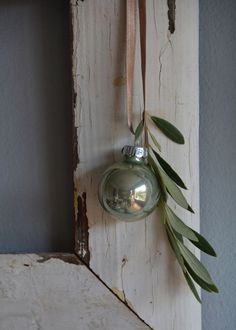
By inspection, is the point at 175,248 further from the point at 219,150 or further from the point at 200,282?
the point at 219,150

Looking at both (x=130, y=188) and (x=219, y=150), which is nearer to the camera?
(x=130, y=188)

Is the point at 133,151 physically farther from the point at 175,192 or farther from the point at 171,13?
the point at 171,13

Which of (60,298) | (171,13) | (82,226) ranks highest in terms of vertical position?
(171,13)

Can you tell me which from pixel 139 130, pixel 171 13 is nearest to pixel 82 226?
pixel 139 130

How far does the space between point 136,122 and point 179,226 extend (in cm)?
16

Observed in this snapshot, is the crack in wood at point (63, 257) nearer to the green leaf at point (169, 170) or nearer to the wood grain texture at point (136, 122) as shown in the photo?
the wood grain texture at point (136, 122)

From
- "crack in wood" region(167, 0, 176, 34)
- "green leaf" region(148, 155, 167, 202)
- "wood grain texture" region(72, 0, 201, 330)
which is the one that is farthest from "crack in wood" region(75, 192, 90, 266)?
"crack in wood" region(167, 0, 176, 34)

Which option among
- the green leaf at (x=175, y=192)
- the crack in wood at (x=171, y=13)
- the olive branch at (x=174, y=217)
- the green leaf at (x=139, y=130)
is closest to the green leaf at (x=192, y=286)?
the olive branch at (x=174, y=217)

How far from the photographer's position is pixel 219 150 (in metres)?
0.56

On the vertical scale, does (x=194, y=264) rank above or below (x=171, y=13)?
below

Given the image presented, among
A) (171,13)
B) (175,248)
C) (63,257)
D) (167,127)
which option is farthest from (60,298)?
(171,13)

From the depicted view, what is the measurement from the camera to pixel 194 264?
500 mm

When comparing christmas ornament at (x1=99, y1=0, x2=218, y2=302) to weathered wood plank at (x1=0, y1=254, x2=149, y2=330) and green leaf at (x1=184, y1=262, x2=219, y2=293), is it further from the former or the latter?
weathered wood plank at (x1=0, y1=254, x2=149, y2=330)

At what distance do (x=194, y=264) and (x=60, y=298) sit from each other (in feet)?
0.68
